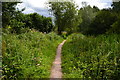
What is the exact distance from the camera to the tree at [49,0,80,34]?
26562 mm

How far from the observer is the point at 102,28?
50.8 ft

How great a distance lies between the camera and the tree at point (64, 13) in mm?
26562

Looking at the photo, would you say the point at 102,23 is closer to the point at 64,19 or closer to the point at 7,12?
the point at 7,12

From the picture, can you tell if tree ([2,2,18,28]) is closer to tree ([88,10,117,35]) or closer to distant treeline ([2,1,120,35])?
distant treeline ([2,1,120,35])

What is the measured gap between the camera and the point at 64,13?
87.6 feet

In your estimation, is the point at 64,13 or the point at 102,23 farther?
the point at 64,13

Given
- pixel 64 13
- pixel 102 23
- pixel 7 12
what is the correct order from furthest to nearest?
pixel 64 13 < pixel 102 23 < pixel 7 12

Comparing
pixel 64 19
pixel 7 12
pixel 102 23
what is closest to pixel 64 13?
pixel 64 19

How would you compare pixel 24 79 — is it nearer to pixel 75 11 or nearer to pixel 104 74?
pixel 104 74

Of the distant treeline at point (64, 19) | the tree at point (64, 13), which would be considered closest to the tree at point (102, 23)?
the distant treeline at point (64, 19)

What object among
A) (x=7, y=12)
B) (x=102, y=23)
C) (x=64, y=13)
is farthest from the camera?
(x=64, y=13)

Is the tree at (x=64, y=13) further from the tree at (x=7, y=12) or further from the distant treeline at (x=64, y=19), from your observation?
the tree at (x=7, y=12)

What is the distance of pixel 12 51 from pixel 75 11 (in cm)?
2291

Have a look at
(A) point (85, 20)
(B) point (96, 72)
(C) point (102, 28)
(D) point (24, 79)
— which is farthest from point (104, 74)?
(A) point (85, 20)
